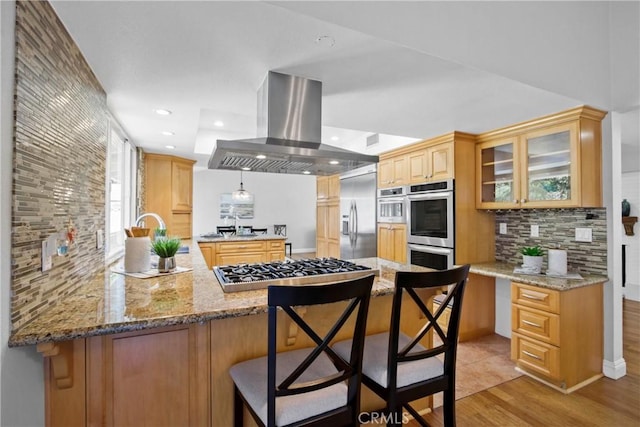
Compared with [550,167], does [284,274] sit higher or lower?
lower

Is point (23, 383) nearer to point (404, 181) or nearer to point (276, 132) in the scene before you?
point (276, 132)

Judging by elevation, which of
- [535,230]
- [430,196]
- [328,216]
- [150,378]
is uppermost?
[430,196]

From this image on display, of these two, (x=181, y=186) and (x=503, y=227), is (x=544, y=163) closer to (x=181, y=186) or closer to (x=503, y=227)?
(x=503, y=227)

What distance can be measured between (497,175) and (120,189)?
13.2 feet

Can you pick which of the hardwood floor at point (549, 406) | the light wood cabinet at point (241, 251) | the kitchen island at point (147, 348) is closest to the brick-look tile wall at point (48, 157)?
the kitchen island at point (147, 348)

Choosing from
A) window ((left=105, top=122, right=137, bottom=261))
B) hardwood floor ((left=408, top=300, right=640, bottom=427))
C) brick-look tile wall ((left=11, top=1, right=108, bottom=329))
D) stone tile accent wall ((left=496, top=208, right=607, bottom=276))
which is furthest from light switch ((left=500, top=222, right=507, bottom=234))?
window ((left=105, top=122, right=137, bottom=261))

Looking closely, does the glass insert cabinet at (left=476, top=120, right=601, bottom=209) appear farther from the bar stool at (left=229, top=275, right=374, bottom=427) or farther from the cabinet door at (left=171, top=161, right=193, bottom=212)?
the cabinet door at (left=171, top=161, right=193, bottom=212)

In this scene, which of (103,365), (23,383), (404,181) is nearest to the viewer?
(23,383)

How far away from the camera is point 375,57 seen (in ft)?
5.64

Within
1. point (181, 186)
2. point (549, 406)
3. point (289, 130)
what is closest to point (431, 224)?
point (549, 406)

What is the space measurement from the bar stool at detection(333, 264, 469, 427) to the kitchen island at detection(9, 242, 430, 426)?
29cm

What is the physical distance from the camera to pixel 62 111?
1.39 metres

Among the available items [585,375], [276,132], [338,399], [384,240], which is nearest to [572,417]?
[585,375]

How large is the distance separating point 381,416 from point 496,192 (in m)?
2.48
